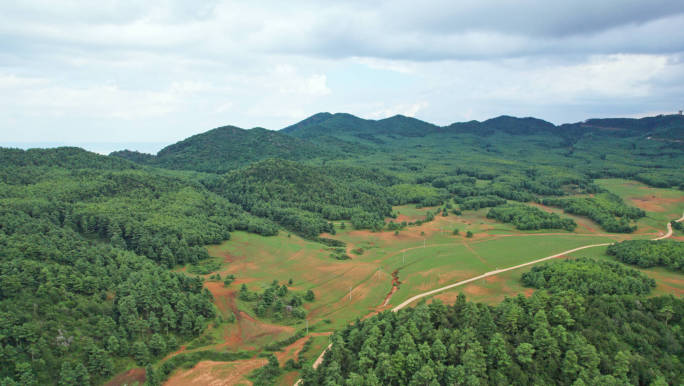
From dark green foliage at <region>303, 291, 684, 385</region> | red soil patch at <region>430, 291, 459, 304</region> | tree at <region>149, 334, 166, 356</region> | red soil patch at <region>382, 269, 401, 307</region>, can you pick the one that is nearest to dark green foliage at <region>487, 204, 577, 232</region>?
red soil patch at <region>382, 269, 401, 307</region>

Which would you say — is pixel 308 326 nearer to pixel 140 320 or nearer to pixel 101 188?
pixel 140 320

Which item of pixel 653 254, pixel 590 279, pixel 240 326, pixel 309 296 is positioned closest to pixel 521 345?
pixel 590 279

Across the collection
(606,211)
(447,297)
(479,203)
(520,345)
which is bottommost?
(447,297)

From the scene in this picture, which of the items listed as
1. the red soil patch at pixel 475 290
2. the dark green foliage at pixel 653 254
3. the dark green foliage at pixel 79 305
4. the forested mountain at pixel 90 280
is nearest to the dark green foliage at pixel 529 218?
the dark green foliage at pixel 653 254

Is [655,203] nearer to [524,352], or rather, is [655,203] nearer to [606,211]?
[606,211]

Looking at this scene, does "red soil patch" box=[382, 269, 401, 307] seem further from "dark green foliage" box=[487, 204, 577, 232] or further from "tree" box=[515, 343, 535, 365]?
"dark green foliage" box=[487, 204, 577, 232]

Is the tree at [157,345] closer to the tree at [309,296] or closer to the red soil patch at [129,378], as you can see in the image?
the red soil patch at [129,378]

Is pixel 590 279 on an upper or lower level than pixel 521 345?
upper
